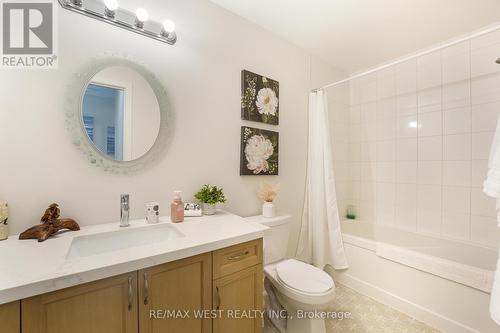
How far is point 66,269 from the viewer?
72 centimetres

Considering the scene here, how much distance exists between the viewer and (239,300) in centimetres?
113

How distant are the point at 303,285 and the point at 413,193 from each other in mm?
1809

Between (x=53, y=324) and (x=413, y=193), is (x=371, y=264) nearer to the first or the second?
(x=413, y=193)

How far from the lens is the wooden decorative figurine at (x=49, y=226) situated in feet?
3.21

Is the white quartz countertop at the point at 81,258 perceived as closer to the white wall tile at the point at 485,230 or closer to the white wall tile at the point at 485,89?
the white wall tile at the point at 485,230

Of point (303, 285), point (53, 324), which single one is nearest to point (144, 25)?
point (53, 324)

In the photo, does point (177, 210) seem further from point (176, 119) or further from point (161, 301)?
point (176, 119)

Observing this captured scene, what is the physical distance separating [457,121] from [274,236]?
2.13 meters

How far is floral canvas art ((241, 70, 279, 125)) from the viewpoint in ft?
5.94

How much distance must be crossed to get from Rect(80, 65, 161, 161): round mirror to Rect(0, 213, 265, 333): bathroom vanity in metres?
0.46

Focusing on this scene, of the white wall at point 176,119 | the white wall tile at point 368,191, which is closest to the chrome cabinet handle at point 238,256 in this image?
the white wall at point 176,119

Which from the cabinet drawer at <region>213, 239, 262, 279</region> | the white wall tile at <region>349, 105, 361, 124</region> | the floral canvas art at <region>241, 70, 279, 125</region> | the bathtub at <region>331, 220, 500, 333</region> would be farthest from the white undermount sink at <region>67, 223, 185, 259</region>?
the white wall tile at <region>349, 105, 361, 124</region>

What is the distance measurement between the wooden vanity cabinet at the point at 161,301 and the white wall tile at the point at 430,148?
2174 millimetres

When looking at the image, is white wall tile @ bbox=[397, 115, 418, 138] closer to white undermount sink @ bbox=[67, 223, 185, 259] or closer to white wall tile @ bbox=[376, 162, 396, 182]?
white wall tile @ bbox=[376, 162, 396, 182]
